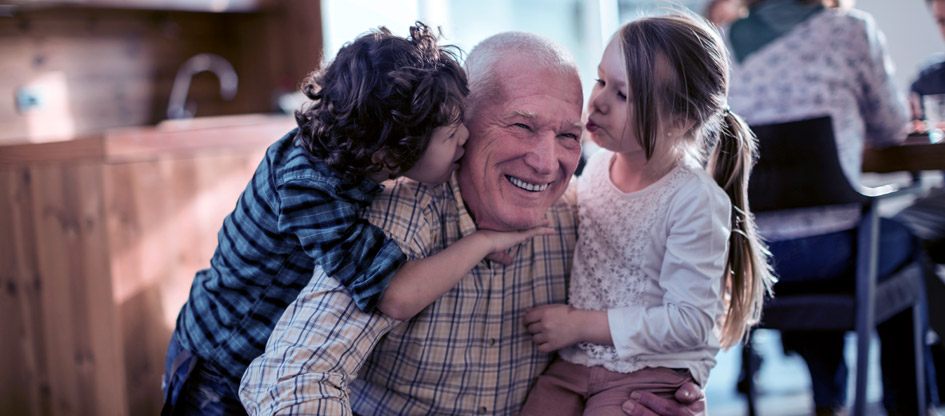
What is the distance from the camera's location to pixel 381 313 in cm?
116

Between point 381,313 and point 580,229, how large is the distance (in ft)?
1.46

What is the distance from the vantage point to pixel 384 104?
45.6 inches

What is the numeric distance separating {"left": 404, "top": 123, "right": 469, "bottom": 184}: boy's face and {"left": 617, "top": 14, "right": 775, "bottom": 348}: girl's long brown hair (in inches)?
12.1

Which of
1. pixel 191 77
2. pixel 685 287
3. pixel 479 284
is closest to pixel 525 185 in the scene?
pixel 479 284

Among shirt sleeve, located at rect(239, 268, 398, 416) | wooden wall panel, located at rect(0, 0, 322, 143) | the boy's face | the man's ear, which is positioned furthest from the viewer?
wooden wall panel, located at rect(0, 0, 322, 143)

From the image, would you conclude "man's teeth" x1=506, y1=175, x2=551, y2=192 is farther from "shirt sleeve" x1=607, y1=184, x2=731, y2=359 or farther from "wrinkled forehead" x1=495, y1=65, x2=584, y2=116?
"shirt sleeve" x1=607, y1=184, x2=731, y2=359

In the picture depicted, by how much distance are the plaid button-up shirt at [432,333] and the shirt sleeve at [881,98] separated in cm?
128

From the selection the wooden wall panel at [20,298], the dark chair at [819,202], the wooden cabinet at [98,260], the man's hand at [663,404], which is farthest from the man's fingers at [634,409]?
the wooden wall panel at [20,298]

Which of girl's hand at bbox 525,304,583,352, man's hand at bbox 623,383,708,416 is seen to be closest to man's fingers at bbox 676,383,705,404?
man's hand at bbox 623,383,708,416

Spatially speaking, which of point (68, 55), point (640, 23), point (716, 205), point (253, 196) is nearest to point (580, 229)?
point (716, 205)

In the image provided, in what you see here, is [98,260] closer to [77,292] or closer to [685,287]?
[77,292]

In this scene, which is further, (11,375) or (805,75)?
(11,375)

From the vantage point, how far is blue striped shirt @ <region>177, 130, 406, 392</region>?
1114 millimetres

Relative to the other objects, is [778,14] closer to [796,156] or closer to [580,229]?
[796,156]
